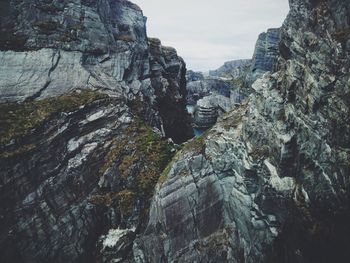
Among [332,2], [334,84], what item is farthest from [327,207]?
[332,2]

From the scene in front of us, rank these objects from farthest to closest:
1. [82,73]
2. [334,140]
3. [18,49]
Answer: [82,73]
[18,49]
[334,140]

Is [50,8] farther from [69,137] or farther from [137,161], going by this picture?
[137,161]

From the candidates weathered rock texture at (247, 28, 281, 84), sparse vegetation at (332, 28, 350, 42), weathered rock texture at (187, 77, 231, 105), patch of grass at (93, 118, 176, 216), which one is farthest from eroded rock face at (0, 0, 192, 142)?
weathered rock texture at (187, 77, 231, 105)

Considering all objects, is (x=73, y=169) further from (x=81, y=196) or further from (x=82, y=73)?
(x=82, y=73)

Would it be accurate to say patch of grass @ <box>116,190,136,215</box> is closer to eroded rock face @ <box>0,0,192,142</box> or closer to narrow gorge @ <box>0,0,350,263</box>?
narrow gorge @ <box>0,0,350,263</box>

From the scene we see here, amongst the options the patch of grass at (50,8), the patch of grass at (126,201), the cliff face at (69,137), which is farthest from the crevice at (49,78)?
the patch of grass at (126,201)

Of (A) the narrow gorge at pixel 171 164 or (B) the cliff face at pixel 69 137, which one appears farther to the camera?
(B) the cliff face at pixel 69 137

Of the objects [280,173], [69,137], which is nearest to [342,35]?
[280,173]

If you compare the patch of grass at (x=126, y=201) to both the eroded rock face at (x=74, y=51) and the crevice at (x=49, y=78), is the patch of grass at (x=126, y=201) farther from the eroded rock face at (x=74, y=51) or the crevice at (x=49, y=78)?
the crevice at (x=49, y=78)
